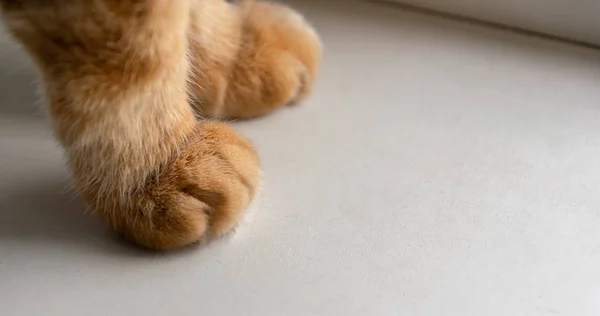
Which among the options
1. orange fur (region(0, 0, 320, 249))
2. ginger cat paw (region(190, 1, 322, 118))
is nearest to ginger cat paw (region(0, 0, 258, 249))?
orange fur (region(0, 0, 320, 249))

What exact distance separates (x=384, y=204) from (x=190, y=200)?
0.79 ft

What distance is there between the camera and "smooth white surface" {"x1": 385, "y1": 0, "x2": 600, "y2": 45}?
3.70 feet

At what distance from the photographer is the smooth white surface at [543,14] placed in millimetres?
1127

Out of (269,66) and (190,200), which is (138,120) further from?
(269,66)

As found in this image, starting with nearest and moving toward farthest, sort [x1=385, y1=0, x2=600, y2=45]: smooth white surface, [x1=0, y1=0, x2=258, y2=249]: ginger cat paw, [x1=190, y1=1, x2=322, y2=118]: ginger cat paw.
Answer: [x1=0, y1=0, x2=258, y2=249]: ginger cat paw
[x1=190, y1=1, x2=322, y2=118]: ginger cat paw
[x1=385, y1=0, x2=600, y2=45]: smooth white surface

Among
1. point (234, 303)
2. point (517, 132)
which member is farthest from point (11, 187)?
point (517, 132)

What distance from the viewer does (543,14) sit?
3.79 ft

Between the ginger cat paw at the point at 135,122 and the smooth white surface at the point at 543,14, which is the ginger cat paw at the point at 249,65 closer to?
the ginger cat paw at the point at 135,122

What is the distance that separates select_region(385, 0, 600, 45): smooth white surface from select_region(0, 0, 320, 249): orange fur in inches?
18.5

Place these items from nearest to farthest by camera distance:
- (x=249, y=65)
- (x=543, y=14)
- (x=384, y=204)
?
(x=384, y=204)
(x=249, y=65)
(x=543, y=14)

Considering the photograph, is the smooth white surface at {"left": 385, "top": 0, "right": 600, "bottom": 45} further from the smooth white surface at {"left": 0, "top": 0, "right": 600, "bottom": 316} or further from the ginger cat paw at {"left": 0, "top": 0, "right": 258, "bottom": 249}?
the ginger cat paw at {"left": 0, "top": 0, "right": 258, "bottom": 249}

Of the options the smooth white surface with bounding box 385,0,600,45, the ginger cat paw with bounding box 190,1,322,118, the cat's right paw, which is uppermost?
the smooth white surface with bounding box 385,0,600,45

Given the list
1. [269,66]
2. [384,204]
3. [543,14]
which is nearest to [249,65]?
[269,66]

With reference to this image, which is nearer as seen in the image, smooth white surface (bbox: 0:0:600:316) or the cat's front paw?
smooth white surface (bbox: 0:0:600:316)
